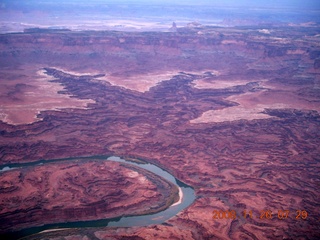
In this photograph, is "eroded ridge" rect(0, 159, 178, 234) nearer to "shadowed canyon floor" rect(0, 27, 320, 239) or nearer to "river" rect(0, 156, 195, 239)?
"river" rect(0, 156, 195, 239)

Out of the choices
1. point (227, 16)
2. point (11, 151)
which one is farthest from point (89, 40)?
point (227, 16)

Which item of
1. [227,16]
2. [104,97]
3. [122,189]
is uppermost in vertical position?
[227,16]

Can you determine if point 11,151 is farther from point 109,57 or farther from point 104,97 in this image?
point 109,57

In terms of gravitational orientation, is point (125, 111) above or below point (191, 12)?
below
